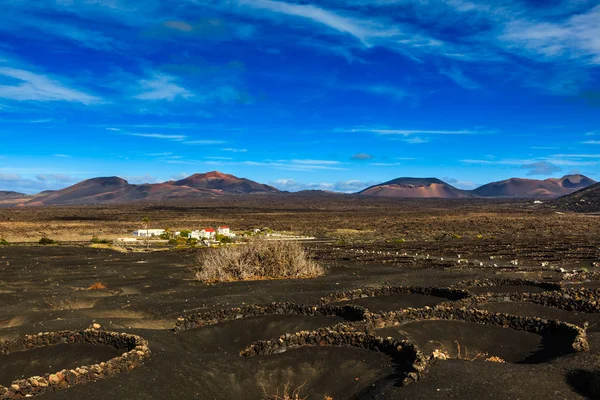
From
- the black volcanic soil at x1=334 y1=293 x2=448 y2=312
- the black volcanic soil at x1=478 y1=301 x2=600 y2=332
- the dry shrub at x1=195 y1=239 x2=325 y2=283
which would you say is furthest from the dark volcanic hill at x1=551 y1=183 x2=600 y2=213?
the black volcanic soil at x1=334 y1=293 x2=448 y2=312

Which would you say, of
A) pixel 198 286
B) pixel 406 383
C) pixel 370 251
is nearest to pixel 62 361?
pixel 406 383

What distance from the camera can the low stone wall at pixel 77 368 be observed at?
10770 mm

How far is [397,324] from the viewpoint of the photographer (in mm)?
17484

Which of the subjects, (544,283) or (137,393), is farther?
(544,283)

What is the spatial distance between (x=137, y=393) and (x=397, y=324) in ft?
31.5

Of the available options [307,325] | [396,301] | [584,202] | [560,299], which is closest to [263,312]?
[307,325]

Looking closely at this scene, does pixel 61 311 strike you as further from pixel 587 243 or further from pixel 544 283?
pixel 587 243

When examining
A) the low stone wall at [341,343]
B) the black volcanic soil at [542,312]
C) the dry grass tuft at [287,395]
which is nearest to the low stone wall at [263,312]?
the low stone wall at [341,343]

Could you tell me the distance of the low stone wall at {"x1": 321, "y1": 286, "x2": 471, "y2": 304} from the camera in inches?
875

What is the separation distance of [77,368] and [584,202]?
15592 cm

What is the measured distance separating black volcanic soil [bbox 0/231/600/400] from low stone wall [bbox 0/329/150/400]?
30 centimetres

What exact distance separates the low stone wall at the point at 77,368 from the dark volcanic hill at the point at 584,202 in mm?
136579

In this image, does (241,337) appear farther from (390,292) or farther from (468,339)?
(390,292)

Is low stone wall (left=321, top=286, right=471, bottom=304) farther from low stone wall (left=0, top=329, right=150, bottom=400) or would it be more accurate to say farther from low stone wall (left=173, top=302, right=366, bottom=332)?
low stone wall (left=0, top=329, right=150, bottom=400)
